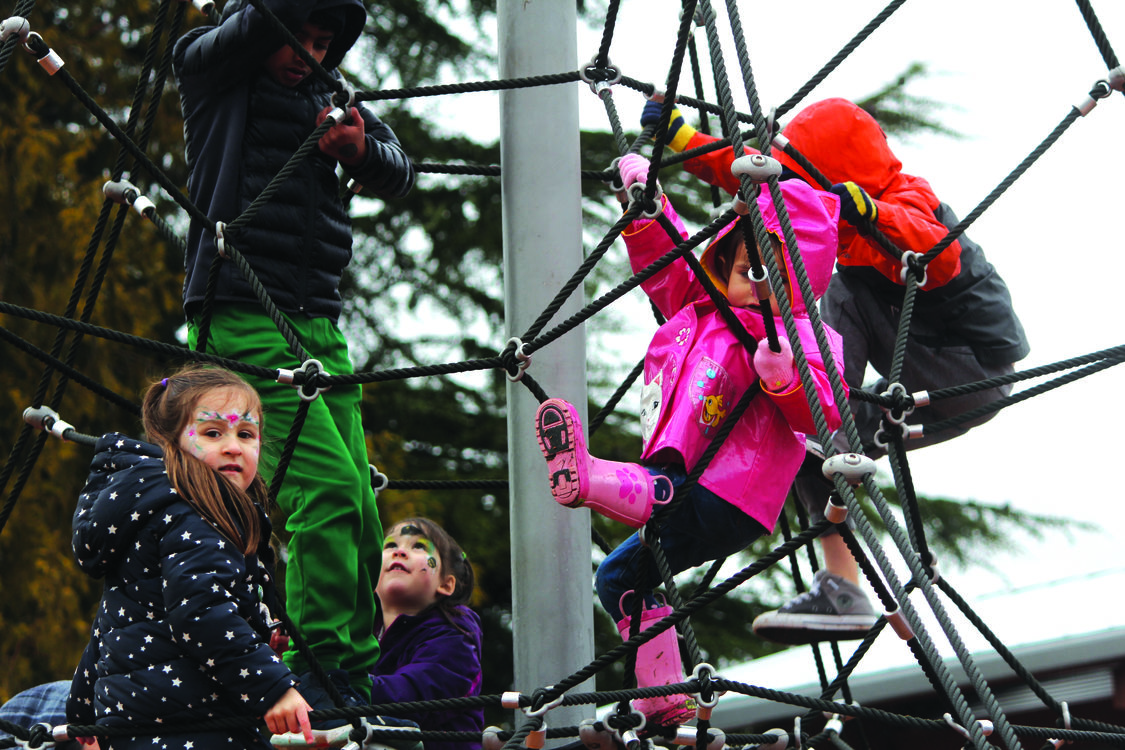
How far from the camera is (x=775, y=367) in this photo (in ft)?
6.19

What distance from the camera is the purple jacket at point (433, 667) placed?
2277 millimetres

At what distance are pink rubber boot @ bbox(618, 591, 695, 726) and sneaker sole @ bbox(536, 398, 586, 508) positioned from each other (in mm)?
268

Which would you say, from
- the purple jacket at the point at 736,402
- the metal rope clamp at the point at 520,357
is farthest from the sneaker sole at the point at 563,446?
the purple jacket at the point at 736,402

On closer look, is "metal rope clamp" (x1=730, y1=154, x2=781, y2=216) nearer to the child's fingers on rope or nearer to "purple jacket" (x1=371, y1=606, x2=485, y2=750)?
the child's fingers on rope

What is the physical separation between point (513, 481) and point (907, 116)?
4.56 meters

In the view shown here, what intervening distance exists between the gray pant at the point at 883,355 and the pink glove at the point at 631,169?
584 millimetres

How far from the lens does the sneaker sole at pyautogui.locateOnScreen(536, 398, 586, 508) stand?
1.80 m

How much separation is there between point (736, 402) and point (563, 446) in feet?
1.11

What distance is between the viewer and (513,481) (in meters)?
2.13

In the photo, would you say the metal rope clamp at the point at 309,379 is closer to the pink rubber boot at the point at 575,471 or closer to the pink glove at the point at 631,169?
the pink rubber boot at the point at 575,471

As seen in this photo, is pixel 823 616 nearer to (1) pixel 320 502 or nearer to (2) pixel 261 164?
(1) pixel 320 502

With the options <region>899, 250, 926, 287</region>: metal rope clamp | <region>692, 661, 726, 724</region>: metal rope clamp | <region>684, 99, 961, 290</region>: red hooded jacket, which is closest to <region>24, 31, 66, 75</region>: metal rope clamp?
<region>684, 99, 961, 290</region>: red hooded jacket

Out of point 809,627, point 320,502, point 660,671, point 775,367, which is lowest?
point 660,671

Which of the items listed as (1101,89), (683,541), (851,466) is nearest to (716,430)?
(683,541)
